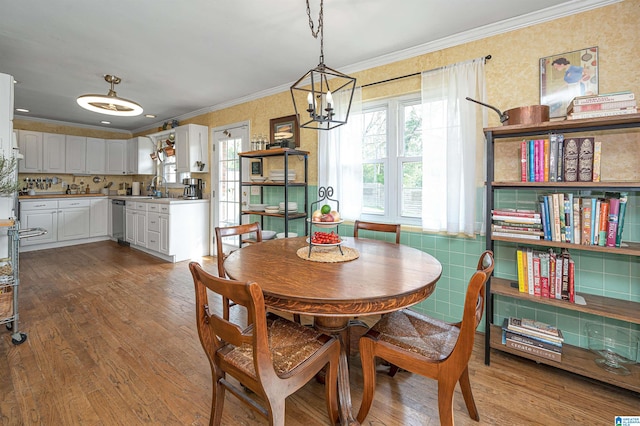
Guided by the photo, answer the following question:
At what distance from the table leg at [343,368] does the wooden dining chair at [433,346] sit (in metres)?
0.06

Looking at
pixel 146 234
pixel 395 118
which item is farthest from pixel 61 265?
pixel 395 118

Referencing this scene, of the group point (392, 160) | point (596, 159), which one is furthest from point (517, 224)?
point (392, 160)

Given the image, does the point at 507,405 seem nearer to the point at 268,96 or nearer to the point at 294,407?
the point at 294,407

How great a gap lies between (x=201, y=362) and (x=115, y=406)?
509mm

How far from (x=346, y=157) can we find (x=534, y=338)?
7.12 feet

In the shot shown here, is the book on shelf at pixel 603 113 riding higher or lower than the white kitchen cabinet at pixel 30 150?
lower

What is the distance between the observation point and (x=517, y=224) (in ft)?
6.58

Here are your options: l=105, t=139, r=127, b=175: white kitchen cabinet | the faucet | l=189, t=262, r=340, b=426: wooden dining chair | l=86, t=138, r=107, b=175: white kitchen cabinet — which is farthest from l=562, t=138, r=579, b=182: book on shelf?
l=86, t=138, r=107, b=175: white kitchen cabinet

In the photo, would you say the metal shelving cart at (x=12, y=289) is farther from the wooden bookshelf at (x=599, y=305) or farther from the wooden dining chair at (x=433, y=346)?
the wooden bookshelf at (x=599, y=305)

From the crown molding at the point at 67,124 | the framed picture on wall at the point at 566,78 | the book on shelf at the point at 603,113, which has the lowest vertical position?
the book on shelf at the point at 603,113

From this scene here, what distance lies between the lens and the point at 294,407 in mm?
1601

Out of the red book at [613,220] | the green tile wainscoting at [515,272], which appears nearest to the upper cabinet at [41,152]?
the green tile wainscoting at [515,272]

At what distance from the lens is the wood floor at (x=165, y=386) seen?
1527mm

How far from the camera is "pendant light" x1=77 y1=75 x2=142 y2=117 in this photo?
290 centimetres
